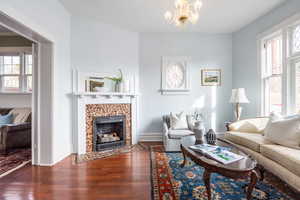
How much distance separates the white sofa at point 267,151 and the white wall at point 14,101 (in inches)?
197

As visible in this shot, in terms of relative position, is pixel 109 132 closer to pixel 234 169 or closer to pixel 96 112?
pixel 96 112

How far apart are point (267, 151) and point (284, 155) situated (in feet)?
0.97

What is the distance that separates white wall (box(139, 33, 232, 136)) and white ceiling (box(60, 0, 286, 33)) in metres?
0.32

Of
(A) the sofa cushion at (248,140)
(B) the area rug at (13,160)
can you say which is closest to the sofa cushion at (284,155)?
(A) the sofa cushion at (248,140)

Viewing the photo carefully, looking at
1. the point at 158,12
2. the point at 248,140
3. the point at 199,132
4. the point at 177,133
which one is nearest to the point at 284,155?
the point at 248,140

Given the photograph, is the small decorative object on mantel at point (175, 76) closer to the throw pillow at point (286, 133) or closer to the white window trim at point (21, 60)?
the throw pillow at point (286, 133)

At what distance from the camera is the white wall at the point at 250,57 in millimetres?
3308

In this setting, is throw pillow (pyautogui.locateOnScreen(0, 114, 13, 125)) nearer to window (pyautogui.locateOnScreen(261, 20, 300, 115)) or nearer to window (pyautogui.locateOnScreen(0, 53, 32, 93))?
window (pyautogui.locateOnScreen(0, 53, 32, 93))

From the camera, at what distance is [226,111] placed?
4398mm

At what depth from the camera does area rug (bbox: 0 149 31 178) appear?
2635mm

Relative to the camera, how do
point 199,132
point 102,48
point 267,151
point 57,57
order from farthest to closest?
1. point 102,48
2. point 57,57
3. point 199,132
4. point 267,151

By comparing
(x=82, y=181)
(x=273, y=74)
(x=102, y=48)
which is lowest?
(x=82, y=181)

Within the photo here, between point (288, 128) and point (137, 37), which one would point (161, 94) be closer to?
point (137, 37)

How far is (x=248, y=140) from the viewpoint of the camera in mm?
2674
